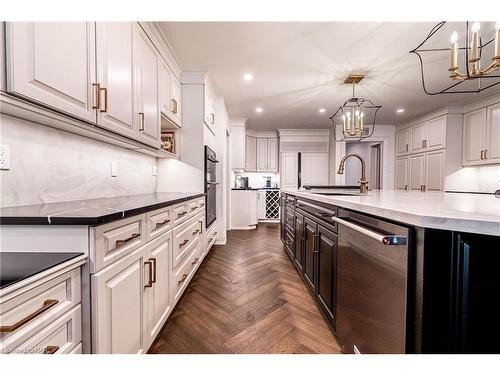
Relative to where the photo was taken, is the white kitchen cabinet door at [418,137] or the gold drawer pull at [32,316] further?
the white kitchen cabinet door at [418,137]

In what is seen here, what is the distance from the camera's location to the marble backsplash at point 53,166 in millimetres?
1056

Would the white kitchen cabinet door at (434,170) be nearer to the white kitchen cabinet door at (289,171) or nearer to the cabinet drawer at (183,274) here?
the white kitchen cabinet door at (289,171)

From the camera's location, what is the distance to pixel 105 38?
1.36 meters

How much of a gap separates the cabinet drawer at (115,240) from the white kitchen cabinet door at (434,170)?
5.49m

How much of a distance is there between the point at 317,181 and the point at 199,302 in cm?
500

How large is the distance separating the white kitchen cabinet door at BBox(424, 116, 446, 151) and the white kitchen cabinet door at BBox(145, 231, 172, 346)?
5344mm

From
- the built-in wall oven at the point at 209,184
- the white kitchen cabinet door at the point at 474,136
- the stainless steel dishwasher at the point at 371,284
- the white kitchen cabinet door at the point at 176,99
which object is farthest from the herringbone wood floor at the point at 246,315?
the white kitchen cabinet door at the point at 474,136

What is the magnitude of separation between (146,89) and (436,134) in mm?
5376

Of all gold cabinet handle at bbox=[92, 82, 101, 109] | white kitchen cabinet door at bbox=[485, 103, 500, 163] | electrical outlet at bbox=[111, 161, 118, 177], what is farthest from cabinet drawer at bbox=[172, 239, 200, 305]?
white kitchen cabinet door at bbox=[485, 103, 500, 163]

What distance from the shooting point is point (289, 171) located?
6.23m

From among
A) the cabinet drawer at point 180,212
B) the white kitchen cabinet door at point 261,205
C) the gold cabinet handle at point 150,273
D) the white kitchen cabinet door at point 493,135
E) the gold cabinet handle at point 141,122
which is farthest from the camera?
the white kitchen cabinet door at point 261,205

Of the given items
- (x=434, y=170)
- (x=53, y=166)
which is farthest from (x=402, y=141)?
(x=53, y=166)

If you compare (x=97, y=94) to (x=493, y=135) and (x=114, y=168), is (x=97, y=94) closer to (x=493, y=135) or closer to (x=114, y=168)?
(x=114, y=168)
